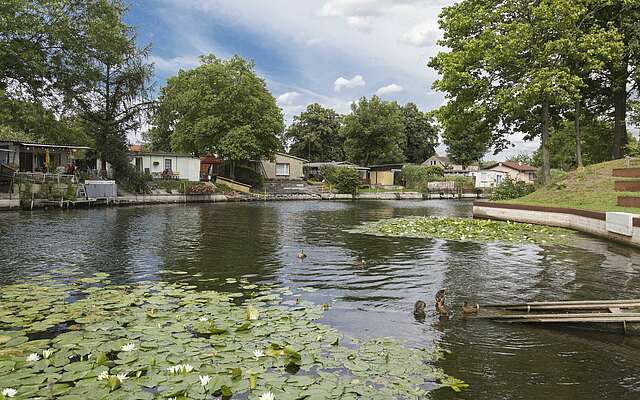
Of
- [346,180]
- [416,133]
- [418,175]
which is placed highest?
[416,133]

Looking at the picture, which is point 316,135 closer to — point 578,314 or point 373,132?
point 373,132

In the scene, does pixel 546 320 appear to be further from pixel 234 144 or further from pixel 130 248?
pixel 234 144

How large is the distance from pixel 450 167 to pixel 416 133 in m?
13.6

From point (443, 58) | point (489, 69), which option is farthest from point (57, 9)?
point (489, 69)

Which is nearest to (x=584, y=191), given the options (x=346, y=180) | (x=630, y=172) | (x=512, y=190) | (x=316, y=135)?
(x=512, y=190)

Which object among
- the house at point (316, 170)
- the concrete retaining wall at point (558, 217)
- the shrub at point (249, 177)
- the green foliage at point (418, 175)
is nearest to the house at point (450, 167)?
the green foliage at point (418, 175)

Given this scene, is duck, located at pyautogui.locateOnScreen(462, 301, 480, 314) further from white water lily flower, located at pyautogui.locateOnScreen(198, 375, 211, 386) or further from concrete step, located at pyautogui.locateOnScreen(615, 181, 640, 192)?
concrete step, located at pyautogui.locateOnScreen(615, 181, 640, 192)

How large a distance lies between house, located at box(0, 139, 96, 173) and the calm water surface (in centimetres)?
1834

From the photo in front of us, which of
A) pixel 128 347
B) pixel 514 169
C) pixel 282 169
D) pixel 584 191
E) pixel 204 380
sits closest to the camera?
pixel 204 380

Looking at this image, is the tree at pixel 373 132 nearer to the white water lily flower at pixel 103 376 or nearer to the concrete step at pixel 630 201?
the concrete step at pixel 630 201

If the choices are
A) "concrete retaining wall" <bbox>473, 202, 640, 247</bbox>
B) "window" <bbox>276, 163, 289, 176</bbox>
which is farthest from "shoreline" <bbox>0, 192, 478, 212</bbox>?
"concrete retaining wall" <bbox>473, 202, 640, 247</bbox>

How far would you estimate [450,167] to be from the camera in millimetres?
95688

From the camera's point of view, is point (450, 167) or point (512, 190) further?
point (450, 167)

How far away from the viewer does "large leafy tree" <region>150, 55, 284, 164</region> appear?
61375 millimetres
